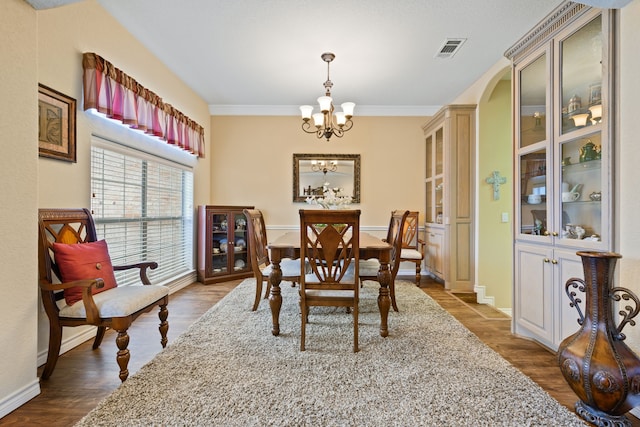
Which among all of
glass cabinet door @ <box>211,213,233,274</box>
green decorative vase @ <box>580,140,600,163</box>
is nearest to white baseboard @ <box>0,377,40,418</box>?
glass cabinet door @ <box>211,213,233,274</box>

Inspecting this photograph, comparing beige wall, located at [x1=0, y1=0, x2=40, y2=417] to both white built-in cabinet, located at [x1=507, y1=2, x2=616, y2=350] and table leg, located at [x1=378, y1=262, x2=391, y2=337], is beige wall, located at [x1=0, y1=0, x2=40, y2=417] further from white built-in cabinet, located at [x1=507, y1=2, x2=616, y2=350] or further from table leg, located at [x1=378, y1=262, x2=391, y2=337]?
white built-in cabinet, located at [x1=507, y1=2, x2=616, y2=350]

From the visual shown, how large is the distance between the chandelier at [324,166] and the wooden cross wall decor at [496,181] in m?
2.21

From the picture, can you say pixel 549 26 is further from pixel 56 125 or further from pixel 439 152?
pixel 56 125

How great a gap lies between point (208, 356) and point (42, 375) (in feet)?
3.09

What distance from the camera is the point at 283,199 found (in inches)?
196

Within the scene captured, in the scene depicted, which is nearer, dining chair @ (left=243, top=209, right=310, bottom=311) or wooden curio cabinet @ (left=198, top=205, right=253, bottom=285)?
dining chair @ (left=243, top=209, right=310, bottom=311)

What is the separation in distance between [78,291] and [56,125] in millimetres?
1173

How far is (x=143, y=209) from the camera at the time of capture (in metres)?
3.25

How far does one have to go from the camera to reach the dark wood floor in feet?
5.11

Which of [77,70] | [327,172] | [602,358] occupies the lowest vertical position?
[602,358]

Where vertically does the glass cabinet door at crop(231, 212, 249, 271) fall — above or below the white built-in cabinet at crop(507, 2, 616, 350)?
below

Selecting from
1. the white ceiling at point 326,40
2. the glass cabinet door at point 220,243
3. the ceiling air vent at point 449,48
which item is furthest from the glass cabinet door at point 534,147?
the glass cabinet door at point 220,243

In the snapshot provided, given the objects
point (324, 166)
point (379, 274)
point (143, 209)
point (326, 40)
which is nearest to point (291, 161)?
point (324, 166)

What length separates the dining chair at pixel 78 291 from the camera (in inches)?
67.8
